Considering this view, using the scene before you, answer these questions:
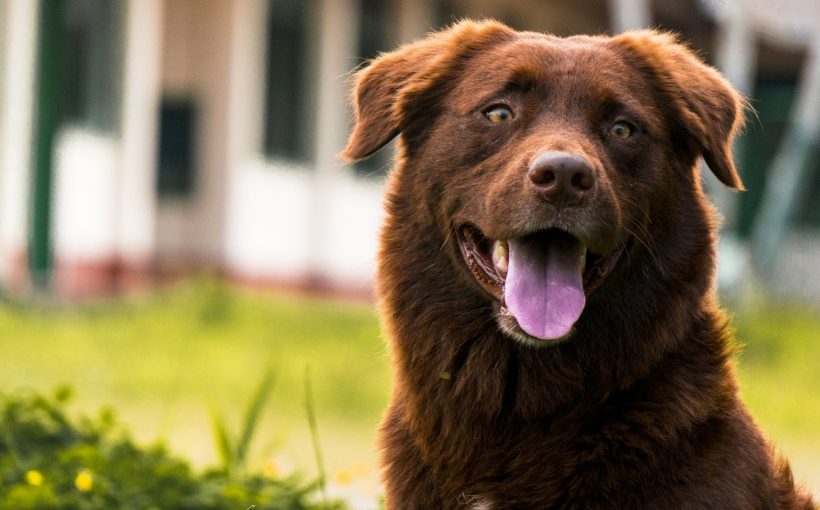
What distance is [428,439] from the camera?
3.90 metres

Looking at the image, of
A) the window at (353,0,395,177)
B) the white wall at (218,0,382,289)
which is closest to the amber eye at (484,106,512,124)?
the white wall at (218,0,382,289)

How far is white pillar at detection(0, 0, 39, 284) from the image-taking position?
44.0ft

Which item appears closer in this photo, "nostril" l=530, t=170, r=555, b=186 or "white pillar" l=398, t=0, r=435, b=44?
"nostril" l=530, t=170, r=555, b=186

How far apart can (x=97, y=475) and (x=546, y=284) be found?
6.38 feet

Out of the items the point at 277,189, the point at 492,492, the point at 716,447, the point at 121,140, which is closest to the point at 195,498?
the point at 492,492

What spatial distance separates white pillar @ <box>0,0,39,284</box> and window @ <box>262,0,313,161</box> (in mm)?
3879

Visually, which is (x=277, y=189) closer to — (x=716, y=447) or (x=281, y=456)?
(x=281, y=456)

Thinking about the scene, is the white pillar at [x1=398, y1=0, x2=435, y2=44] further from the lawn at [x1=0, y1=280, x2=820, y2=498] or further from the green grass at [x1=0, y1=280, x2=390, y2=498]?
the green grass at [x1=0, y1=280, x2=390, y2=498]

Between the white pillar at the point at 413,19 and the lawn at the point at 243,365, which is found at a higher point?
the white pillar at the point at 413,19

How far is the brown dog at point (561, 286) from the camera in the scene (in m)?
3.65

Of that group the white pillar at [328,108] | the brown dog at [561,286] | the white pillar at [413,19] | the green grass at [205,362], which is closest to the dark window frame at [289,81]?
the white pillar at [328,108]

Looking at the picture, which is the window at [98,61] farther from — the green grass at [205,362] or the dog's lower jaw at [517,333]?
the dog's lower jaw at [517,333]

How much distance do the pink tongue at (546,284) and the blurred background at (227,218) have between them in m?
3.78

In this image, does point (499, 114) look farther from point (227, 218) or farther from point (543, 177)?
point (227, 218)
